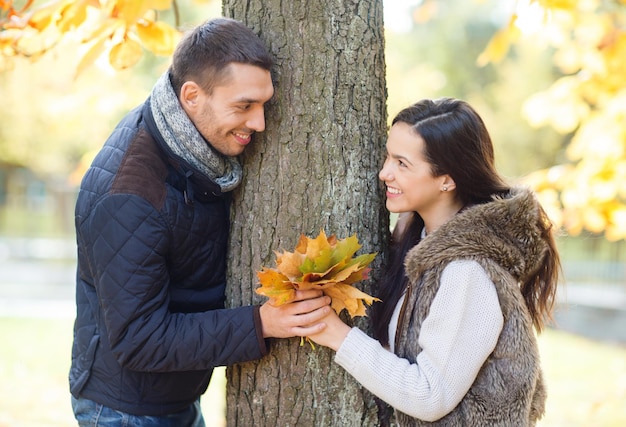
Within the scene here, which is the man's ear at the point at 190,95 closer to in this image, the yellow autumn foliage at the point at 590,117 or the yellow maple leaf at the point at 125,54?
the yellow maple leaf at the point at 125,54

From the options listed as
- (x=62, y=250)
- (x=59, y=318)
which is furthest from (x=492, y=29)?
(x=59, y=318)

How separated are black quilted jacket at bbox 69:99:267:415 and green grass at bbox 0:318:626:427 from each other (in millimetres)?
3934

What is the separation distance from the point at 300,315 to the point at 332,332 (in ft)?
0.42

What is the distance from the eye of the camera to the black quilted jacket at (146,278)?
2.22 metres

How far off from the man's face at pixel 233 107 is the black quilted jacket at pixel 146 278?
15 cm

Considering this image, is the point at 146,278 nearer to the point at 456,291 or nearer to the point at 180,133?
the point at 180,133

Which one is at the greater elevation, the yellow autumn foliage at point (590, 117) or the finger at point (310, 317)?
the yellow autumn foliage at point (590, 117)

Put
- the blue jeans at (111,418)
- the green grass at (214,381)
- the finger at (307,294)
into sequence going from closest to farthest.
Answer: the finger at (307,294) → the blue jeans at (111,418) → the green grass at (214,381)

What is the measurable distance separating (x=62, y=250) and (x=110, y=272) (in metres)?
16.3

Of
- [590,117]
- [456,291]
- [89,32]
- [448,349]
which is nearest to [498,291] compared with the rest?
[456,291]

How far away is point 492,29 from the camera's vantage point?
21.4 metres

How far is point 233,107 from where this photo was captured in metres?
2.35

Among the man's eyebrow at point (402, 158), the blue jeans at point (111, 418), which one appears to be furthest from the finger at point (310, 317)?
the blue jeans at point (111, 418)

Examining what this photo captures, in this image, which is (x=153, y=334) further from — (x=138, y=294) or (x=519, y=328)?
(x=519, y=328)
